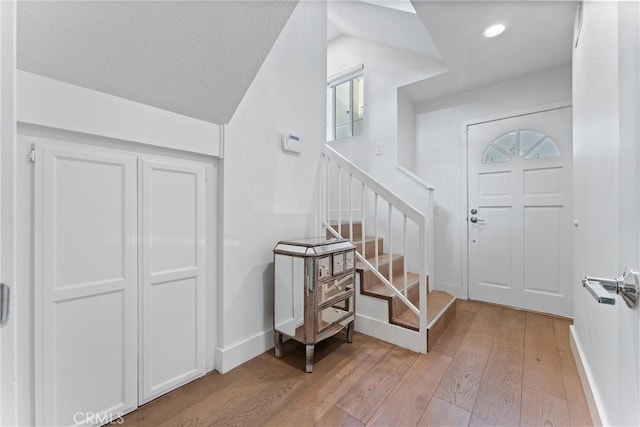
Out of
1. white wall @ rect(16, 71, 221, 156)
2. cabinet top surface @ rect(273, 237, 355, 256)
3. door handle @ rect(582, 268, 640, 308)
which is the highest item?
white wall @ rect(16, 71, 221, 156)

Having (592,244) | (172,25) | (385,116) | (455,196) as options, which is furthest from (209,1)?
(455,196)

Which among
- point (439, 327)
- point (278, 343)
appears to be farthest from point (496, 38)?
point (278, 343)

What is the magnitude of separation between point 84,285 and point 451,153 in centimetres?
350

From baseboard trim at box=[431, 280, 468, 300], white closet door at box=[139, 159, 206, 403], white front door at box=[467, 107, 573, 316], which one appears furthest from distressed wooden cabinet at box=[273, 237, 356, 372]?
white front door at box=[467, 107, 573, 316]

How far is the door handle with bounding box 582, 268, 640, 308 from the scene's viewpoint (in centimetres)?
53

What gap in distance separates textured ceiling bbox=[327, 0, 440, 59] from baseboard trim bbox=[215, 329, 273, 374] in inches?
121

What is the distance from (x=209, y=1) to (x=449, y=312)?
2.78 m

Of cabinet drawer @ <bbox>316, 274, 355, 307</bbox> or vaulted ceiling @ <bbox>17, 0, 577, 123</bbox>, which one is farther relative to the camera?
cabinet drawer @ <bbox>316, 274, 355, 307</bbox>

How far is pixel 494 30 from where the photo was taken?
217 cm

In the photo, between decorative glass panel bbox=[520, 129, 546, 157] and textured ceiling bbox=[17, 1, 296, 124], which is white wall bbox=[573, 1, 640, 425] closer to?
decorative glass panel bbox=[520, 129, 546, 157]

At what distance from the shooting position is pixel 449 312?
95.9 inches

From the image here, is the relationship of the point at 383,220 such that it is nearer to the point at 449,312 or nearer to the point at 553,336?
the point at 449,312

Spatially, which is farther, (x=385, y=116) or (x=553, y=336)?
(x=385, y=116)

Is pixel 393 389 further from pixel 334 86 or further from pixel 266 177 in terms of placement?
pixel 334 86
